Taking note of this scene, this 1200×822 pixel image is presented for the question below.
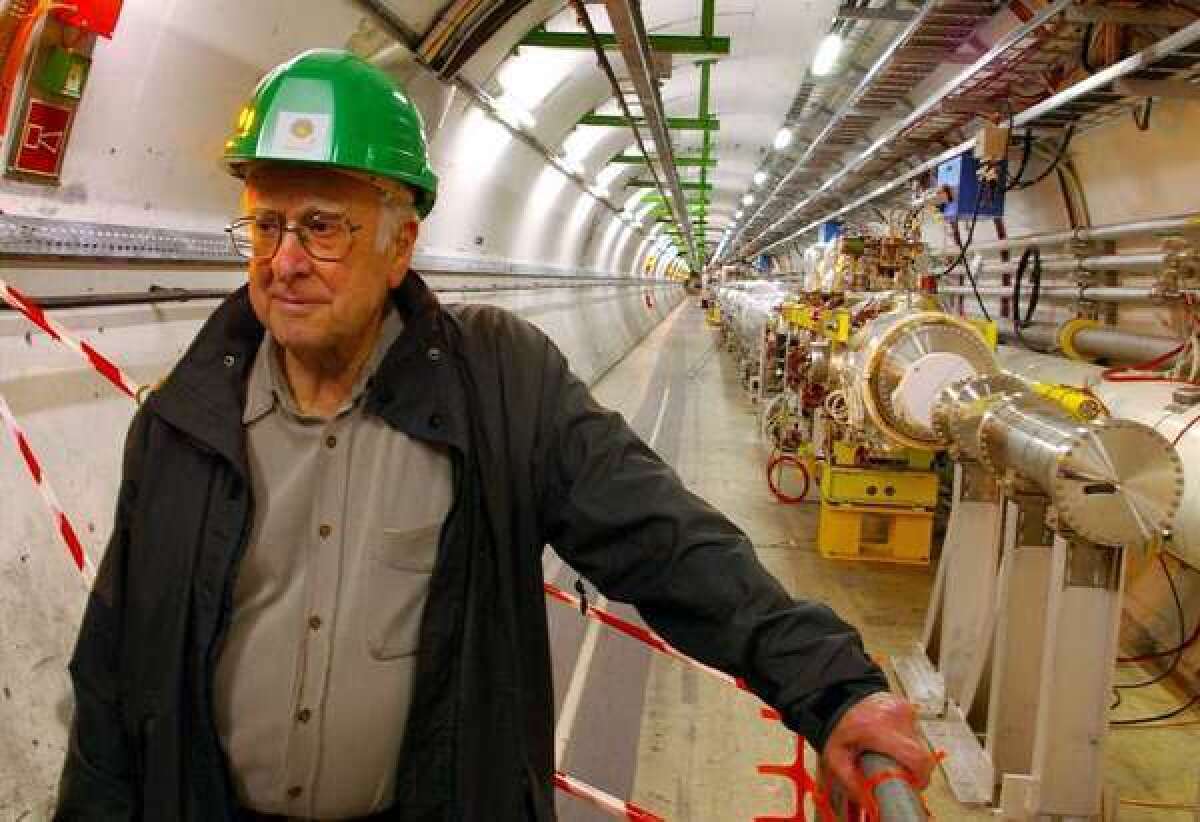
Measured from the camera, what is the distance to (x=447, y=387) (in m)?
1.36

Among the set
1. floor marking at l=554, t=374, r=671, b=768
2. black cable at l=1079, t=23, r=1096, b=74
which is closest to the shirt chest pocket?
floor marking at l=554, t=374, r=671, b=768

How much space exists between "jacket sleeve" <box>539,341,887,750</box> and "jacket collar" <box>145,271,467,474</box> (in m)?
0.15

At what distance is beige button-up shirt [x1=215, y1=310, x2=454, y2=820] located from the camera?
50.4 inches

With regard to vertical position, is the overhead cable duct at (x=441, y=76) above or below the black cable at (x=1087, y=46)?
below

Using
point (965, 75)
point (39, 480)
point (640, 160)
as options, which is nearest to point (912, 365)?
point (965, 75)

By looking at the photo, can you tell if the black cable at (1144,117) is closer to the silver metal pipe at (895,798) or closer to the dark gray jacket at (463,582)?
the dark gray jacket at (463,582)

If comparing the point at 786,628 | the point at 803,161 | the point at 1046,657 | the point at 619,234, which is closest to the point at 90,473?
the point at 786,628

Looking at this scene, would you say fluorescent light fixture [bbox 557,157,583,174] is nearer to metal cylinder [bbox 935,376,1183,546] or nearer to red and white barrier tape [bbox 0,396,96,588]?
red and white barrier tape [bbox 0,396,96,588]

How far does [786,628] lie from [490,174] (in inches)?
250

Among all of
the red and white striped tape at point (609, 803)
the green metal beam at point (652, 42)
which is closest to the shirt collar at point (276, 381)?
the red and white striped tape at point (609, 803)

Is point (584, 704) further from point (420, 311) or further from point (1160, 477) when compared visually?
point (420, 311)

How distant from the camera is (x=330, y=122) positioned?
1.35m

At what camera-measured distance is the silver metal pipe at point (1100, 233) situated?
164 inches

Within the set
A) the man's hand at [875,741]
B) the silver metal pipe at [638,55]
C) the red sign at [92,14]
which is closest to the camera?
the man's hand at [875,741]
